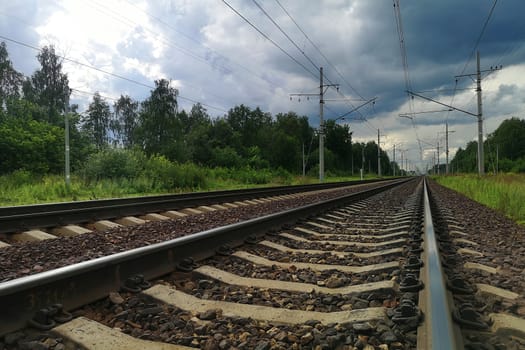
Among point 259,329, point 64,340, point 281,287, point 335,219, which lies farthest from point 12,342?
point 335,219

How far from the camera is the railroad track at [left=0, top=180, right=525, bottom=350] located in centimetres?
188

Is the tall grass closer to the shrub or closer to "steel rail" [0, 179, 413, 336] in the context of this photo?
the shrub

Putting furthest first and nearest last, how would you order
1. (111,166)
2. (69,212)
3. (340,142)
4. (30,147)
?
(340,142) → (30,147) → (111,166) → (69,212)

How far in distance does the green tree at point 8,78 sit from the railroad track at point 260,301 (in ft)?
196

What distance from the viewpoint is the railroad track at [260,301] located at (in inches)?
74.1

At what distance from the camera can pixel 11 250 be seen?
4195mm

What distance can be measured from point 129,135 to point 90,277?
294 feet

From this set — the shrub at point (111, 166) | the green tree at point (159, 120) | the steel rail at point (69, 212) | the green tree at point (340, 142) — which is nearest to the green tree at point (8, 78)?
the green tree at point (159, 120)

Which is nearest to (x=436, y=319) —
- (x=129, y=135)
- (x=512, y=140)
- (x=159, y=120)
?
(x=159, y=120)

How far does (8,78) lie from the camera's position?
5372 cm

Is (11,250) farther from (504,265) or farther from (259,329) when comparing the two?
(504,265)

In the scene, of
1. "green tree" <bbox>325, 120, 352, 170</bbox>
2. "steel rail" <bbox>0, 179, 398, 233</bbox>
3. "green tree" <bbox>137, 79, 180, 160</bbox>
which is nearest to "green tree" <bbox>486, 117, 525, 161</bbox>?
"green tree" <bbox>325, 120, 352, 170</bbox>

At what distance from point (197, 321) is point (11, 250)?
10.3 feet

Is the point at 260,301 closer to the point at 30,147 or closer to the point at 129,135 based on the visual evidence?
the point at 30,147
